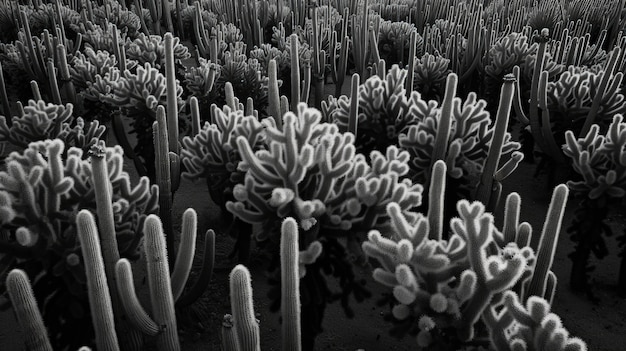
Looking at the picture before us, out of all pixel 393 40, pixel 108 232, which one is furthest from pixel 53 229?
pixel 393 40

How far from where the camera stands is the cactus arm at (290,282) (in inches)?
62.6

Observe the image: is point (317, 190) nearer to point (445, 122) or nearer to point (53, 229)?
point (445, 122)

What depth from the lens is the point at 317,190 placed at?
6.62 ft

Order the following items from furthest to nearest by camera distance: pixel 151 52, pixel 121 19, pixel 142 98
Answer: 1. pixel 121 19
2. pixel 151 52
3. pixel 142 98

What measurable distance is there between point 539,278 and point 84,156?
2.67 metres

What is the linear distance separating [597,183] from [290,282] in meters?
1.83

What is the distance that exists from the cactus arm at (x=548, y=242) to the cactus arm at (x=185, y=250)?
128 centimetres

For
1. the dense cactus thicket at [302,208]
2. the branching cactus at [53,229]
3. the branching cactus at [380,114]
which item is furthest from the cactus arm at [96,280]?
the branching cactus at [380,114]

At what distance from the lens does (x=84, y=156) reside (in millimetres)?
3104

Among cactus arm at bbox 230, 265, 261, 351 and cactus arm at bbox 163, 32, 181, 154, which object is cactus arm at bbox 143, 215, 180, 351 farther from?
cactus arm at bbox 163, 32, 181, 154

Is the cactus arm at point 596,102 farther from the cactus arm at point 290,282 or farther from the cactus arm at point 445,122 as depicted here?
the cactus arm at point 290,282

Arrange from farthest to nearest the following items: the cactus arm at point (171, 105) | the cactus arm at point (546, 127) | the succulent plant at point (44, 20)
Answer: the succulent plant at point (44, 20)
the cactus arm at point (546, 127)
the cactus arm at point (171, 105)

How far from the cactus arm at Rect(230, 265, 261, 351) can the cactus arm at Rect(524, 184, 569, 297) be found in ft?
3.42

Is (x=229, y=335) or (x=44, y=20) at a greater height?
(x=44, y=20)
